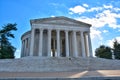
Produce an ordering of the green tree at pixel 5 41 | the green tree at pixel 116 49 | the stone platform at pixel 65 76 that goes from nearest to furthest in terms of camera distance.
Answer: the stone platform at pixel 65 76 → the green tree at pixel 5 41 → the green tree at pixel 116 49

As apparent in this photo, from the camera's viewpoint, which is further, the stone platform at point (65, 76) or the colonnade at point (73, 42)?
the colonnade at point (73, 42)

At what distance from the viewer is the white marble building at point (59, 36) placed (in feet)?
152

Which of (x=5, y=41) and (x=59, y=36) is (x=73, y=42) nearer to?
(x=59, y=36)

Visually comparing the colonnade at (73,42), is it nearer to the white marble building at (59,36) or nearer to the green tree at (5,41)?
the white marble building at (59,36)

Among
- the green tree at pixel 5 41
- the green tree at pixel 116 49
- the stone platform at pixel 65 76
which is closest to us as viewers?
the stone platform at pixel 65 76

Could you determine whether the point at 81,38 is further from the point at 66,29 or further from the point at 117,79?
the point at 117,79

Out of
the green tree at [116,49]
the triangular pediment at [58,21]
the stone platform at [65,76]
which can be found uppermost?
the triangular pediment at [58,21]

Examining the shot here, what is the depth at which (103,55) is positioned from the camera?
218 ft

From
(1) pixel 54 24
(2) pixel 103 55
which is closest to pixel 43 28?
(1) pixel 54 24

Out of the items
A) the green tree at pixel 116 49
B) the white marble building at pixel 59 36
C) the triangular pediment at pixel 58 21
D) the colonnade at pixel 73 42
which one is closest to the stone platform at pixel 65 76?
the colonnade at pixel 73 42

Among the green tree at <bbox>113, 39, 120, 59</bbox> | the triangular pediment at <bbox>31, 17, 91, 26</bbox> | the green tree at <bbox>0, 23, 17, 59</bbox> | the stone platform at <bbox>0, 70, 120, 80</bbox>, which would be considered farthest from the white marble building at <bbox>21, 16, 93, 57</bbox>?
the stone platform at <bbox>0, 70, 120, 80</bbox>

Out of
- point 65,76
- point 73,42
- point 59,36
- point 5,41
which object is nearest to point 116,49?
point 73,42

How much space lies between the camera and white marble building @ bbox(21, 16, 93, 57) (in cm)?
4641

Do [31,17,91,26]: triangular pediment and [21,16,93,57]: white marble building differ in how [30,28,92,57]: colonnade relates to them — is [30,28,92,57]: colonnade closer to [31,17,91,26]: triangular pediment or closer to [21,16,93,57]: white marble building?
[21,16,93,57]: white marble building
